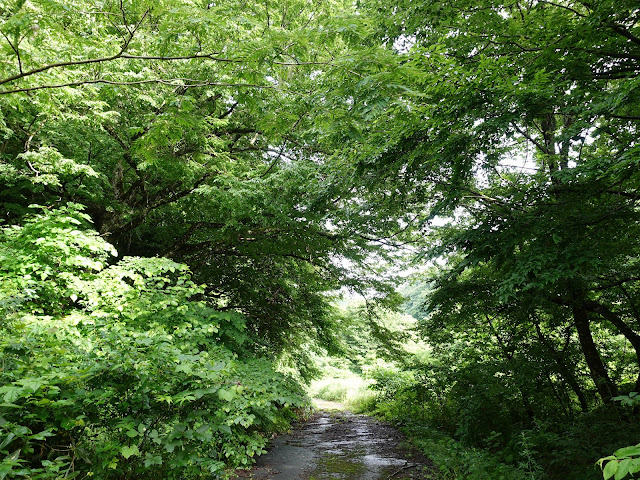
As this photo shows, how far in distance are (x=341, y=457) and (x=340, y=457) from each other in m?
0.02

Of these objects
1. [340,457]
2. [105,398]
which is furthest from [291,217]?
[340,457]

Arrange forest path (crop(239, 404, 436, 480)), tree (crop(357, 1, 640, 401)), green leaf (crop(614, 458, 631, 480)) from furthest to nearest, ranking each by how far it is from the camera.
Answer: forest path (crop(239, 404, 436, 480))
tree (crop(357, 1, 640, 401))
green leaf (crop(614, 458, 631, 480))

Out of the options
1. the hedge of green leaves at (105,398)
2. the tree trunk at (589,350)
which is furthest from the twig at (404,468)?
the tree trunk at (589,350)

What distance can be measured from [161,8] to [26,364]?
279 cm

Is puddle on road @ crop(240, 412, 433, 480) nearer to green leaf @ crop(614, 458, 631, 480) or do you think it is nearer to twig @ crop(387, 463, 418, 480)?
twig @ crop(387, 463, 418, 480)

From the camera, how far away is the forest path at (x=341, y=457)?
19.1ft

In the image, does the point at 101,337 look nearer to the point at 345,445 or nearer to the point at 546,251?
the point at 546,251

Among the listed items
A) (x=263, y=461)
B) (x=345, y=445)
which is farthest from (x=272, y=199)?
(x=345, y=445)

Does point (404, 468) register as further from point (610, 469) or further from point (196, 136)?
point (196, 136)

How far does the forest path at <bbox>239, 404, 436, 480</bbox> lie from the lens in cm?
583

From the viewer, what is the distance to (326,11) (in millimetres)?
6793

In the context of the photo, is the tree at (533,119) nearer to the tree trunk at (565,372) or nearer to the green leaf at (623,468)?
the tree trunk at (565,372)

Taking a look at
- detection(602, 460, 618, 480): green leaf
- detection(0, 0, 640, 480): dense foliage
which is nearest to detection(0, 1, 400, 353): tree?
detection(0, 0, 640, 480): dense foliage

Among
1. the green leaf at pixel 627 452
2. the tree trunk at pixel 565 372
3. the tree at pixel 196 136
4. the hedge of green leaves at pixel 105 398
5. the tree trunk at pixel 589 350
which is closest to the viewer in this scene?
the green leaf at pixel 627 452
